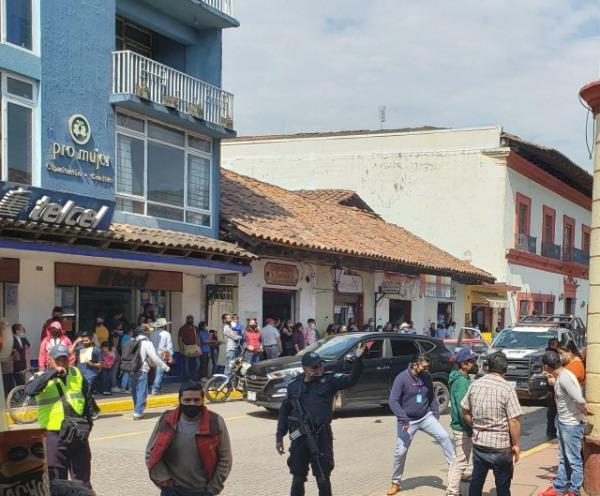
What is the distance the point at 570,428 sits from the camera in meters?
7.68

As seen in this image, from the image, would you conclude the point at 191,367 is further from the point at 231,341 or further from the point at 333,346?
the point at 333,346

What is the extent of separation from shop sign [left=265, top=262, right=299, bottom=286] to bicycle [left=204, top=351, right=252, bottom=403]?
524 cm

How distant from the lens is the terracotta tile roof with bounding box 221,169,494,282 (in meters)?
20.7

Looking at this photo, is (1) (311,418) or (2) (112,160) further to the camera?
(2) (112,160)

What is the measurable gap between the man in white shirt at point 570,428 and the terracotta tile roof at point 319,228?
1228cm

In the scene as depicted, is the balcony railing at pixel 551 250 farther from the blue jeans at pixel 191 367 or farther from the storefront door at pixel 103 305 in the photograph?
the storefront door at pixel 103 305

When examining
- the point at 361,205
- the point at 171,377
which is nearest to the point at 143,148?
the point at 171,377

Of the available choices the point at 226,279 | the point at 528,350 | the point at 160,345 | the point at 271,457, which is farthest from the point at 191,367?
the point at 271,457

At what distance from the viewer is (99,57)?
16344 mm

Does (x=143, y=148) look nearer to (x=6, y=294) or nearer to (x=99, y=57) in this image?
(x=99, y=57)

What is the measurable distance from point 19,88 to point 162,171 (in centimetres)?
445

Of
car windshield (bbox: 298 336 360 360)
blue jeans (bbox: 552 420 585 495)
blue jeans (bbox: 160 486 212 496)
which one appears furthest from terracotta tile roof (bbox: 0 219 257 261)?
blue jeans (bbox: 552 420 585 495)

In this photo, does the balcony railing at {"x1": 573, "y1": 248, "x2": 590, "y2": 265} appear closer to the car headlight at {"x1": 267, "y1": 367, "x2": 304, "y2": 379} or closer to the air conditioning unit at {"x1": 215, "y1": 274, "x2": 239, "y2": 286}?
the air conditioning unit at {"x1": 215, "y1": 274, "x2": 239, "y2": 286}

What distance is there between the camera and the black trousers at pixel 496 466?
21.1 ft
